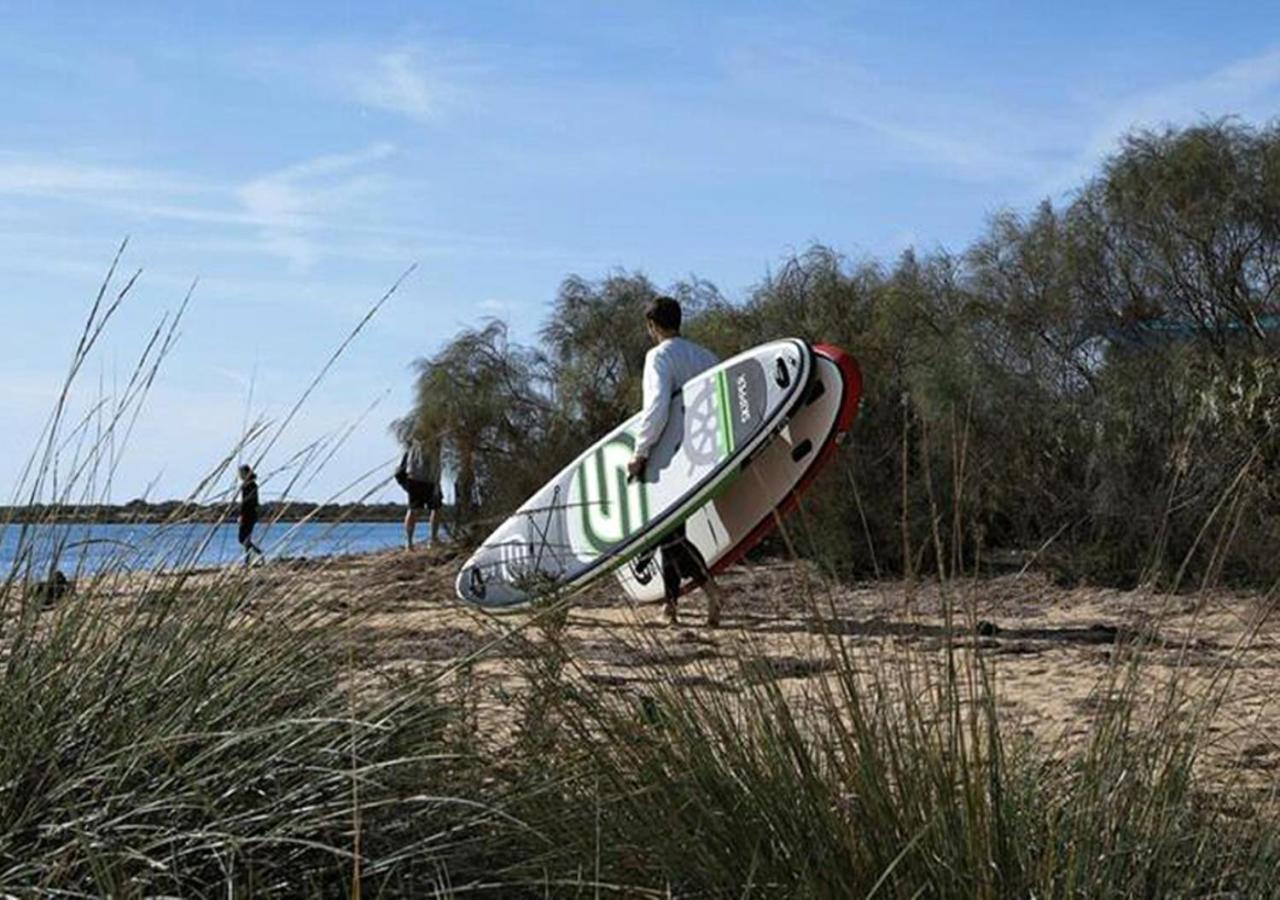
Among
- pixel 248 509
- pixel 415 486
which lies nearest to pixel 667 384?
pixel 415 486

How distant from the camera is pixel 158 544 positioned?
3672mm

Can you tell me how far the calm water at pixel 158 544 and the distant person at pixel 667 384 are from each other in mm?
5601

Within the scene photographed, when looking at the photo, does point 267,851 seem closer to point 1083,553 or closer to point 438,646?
point 438,646

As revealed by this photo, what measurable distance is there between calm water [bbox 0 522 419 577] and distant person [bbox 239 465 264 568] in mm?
25

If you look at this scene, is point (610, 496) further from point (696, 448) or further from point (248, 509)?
point (248, 509)

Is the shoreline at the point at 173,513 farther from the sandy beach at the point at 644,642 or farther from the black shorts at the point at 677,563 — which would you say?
the black shorts at the point at 677,563

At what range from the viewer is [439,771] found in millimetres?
3131

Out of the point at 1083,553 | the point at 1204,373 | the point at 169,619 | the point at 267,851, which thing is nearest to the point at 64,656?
the point at 169,619

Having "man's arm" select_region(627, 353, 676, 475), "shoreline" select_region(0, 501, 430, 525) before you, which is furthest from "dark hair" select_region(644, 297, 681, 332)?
"shoreline" select_region(0, 501, 430, 525)

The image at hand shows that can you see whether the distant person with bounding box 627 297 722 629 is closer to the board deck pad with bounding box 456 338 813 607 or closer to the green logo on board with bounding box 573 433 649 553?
the board deck pad with bounding box 456 338 813 607

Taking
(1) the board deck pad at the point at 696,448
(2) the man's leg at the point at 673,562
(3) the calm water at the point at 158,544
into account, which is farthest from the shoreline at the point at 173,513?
(1) the board deck pad at the point at 696,448

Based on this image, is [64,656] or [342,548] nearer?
[64,656]

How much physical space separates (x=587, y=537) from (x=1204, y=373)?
22.9 feet

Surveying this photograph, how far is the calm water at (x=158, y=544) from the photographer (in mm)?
3529
